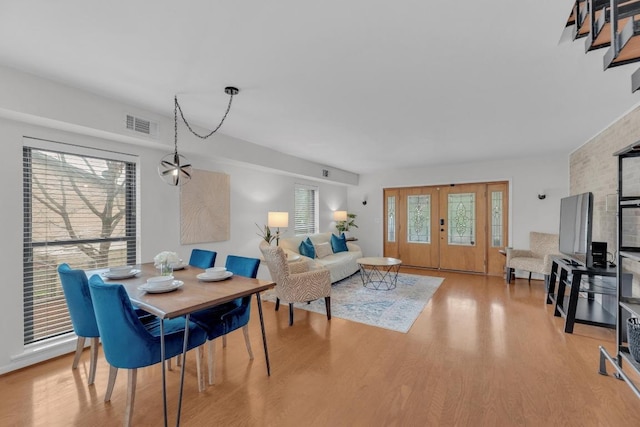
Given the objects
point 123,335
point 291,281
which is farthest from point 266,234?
point 123,335

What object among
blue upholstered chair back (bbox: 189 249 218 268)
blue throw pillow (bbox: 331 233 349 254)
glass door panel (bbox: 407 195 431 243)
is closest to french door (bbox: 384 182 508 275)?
glass door panel (bbox: 407 195 431 243)

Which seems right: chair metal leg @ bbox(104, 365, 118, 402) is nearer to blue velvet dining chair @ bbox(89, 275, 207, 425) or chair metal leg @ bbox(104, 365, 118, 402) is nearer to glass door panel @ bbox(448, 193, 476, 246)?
blue velvet dining chair @ bbox(89, 275, 207, 425)

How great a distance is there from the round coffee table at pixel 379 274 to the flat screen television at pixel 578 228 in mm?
2281

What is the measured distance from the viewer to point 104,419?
189cm

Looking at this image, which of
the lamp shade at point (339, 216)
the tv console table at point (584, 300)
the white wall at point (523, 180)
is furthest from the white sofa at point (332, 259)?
the tv console table at point (584, 300)

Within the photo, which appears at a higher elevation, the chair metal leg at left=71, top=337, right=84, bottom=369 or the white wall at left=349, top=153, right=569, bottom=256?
the white wall at left=349, top=153, right=569, bottom=256

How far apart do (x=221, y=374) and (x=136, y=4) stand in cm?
263

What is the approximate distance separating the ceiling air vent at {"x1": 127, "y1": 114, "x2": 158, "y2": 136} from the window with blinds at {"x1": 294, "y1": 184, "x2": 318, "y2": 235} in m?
3.24

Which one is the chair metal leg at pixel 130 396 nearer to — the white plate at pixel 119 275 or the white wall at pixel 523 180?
the white plate at pixel 119 275

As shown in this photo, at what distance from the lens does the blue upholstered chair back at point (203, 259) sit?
3139 millimetres

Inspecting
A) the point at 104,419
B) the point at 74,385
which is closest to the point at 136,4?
the point at 104,419

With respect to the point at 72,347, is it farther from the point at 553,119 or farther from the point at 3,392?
the point at 553,119

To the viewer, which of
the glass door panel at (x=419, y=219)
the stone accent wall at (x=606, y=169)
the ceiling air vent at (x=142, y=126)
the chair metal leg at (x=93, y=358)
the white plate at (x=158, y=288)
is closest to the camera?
the white plate at (x=158, y=288)

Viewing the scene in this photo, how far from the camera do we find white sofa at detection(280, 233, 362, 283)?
5082 mm
